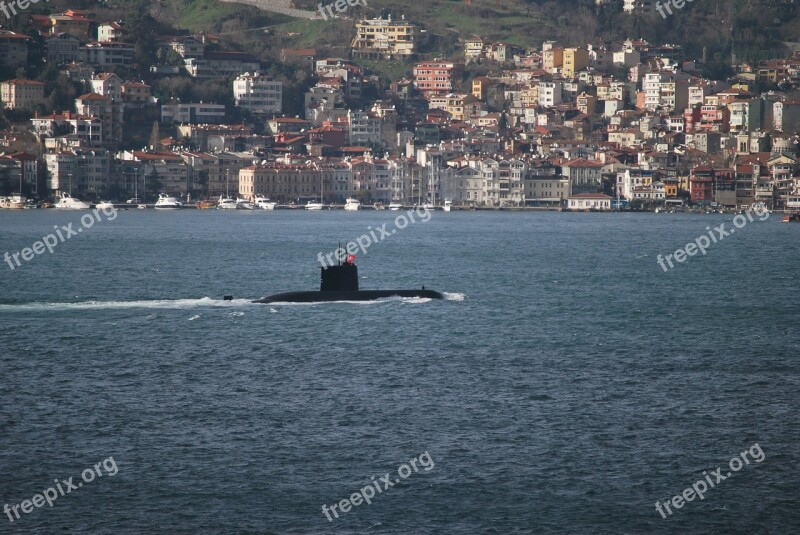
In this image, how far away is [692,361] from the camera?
34000 mm

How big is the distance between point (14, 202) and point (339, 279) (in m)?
86.6

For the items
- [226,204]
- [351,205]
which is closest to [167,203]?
[226,204]

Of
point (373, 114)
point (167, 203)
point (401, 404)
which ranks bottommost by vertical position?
point (401, 404)

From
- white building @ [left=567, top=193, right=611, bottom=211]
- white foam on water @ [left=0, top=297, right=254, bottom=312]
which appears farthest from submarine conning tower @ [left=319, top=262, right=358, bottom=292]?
white building @ [left=567, top=193, right=611, bottom=211]

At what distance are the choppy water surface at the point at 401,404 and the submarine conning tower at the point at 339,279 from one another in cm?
56

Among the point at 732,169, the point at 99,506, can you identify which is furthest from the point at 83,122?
the point at 99,506

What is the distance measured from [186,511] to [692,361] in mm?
15987

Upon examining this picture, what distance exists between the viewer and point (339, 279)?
42.8 metres

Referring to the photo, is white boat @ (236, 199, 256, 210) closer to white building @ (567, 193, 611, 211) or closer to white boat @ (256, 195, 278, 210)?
white boat @ (256, 195, 278, 210)

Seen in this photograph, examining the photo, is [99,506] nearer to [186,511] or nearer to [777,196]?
[186,511]

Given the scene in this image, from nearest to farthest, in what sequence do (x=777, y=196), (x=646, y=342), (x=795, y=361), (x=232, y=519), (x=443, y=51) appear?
(x=232, y=519)
(x=795, y=361)
(x=646, y=342)
(x=777, y=196)
(x=443, y=51)

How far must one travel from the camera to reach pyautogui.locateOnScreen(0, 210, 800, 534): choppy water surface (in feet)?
71.0

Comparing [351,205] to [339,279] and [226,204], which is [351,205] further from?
[339,279]

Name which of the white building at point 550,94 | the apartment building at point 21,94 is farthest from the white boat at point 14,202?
the white building at point 550,94
